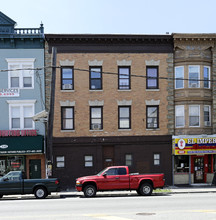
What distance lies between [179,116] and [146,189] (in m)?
8.53

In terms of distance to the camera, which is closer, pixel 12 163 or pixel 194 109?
pixel 12 163

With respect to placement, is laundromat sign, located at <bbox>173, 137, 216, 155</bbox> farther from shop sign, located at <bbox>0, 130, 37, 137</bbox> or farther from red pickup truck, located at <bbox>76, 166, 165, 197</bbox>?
shop sign, located at <bbox>0, 130, 37, 137</bbox>

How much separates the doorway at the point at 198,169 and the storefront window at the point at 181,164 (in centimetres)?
66

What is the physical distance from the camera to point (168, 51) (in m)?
28.7

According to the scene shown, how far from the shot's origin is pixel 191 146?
27875 mm

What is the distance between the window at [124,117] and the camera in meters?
28.4

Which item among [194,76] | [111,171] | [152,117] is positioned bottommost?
[111,171]

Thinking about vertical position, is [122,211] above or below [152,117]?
below

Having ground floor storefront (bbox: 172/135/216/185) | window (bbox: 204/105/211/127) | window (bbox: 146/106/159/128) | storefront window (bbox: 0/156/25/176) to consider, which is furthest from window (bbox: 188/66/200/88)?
storefront window (bbox: 0/156/25/176)

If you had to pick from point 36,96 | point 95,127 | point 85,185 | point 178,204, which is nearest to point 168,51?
point 95,127

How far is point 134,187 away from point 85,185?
8.68ft

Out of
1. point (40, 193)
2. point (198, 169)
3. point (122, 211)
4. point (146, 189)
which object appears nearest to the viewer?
point (122, 211)

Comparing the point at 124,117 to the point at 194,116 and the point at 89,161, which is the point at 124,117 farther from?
the point at 194,116

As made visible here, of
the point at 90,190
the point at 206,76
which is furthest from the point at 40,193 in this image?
the point at 206,76
